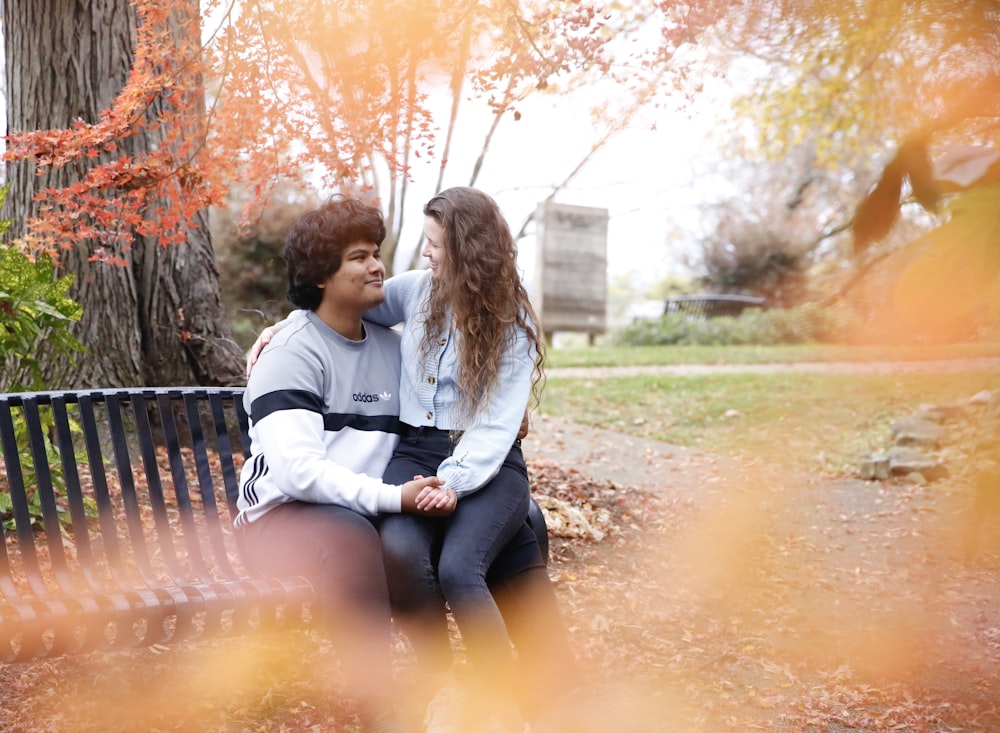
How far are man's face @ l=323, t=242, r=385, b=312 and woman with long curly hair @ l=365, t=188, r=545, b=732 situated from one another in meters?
0.15

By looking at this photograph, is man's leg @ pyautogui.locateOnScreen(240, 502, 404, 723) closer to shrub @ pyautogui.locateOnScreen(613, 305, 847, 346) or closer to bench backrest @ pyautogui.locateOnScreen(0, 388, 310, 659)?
bench backrest @ pyautogui.locateOnScreen(0, 388, 310, 659)

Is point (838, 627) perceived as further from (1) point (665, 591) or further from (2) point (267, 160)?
(2) point (267, 160)

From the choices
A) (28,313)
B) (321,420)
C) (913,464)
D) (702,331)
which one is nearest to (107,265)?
(28,313)

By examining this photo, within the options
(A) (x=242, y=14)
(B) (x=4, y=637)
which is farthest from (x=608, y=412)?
(B) (x=4, y=637)

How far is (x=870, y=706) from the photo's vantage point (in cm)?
295

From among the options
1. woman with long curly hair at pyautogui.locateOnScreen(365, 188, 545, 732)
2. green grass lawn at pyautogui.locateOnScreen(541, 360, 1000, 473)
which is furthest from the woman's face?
green grass lawn at pyautogui.locateOnScreen(541, 360, 1000, 473)

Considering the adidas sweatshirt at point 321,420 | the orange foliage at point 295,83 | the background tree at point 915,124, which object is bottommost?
the adidas sweatshirt at point 321,420

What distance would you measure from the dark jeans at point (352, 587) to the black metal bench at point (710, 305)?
14.6 m

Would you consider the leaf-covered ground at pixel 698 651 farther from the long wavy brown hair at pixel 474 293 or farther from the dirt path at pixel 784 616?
the long wavy brown hair at pixel 474 293

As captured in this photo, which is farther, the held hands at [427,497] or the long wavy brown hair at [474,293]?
the long wavy brown hair at [474,293]

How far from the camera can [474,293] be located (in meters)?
2.74

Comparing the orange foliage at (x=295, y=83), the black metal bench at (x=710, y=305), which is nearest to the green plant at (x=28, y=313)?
the orange foliage at (x=295, y=83)

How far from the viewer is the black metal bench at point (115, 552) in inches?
93.8

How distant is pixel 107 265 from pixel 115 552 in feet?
7.21
